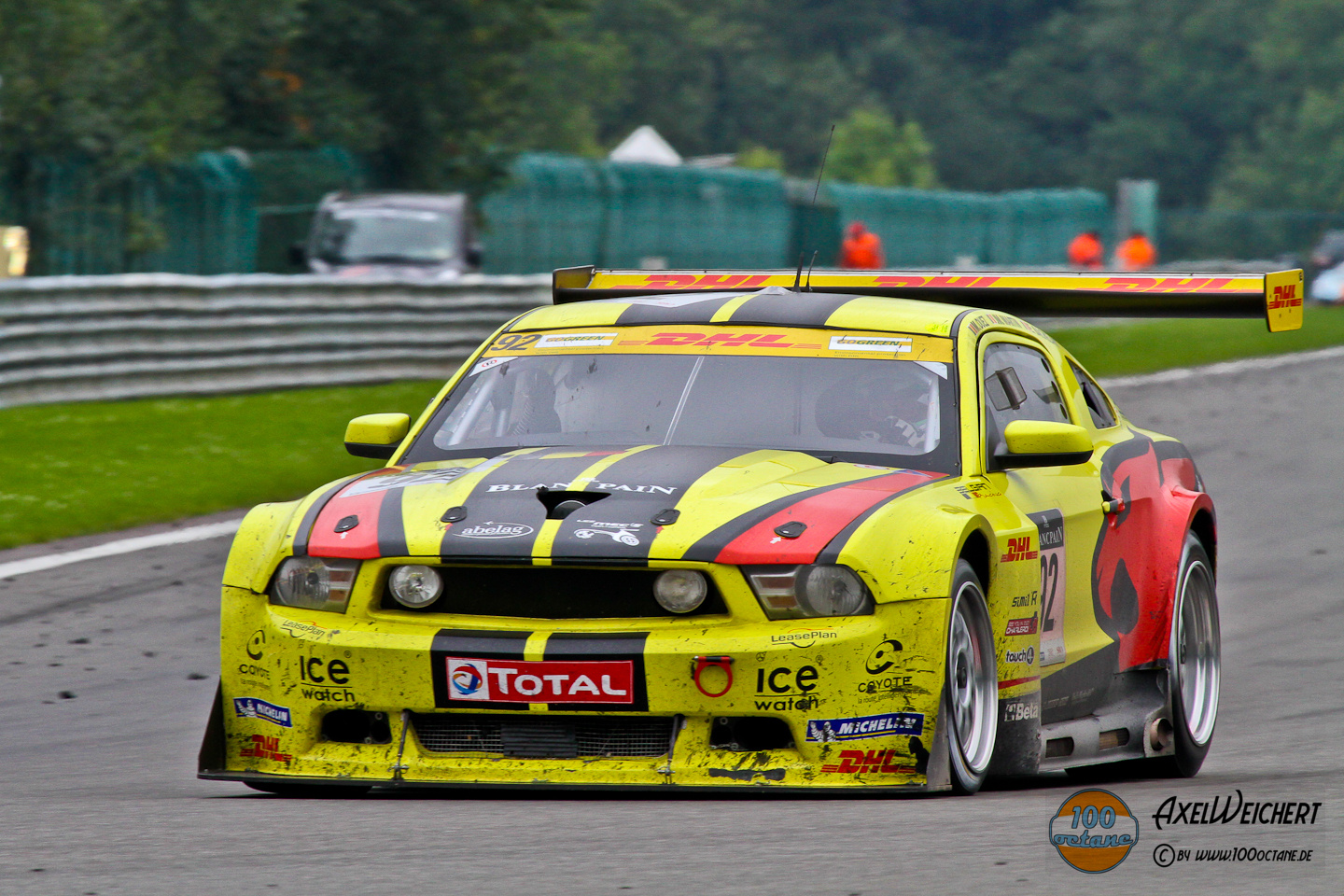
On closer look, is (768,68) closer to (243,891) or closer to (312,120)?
(312,120)

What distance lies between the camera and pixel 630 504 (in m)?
5.50

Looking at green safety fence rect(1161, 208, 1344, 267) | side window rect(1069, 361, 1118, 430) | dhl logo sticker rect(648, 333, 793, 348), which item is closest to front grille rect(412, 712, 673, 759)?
dhl logo sticker rect(648, 333, 793, 348)

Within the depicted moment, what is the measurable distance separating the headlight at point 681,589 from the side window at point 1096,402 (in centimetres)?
254

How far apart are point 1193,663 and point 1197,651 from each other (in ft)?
0.23

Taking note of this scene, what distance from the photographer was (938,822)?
4.89m

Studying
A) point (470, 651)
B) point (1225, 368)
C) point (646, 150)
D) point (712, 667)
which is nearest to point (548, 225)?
point (646, 150)

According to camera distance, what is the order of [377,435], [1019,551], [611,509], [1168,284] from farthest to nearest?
[1168,284] → [377,435] → [1019,551] → [611,509]

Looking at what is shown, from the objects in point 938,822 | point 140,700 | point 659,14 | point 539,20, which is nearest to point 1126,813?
point 938,822

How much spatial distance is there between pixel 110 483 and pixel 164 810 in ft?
26.8

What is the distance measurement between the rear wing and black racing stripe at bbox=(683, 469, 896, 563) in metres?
1.98

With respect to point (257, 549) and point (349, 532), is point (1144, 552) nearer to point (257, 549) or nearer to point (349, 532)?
point (349, 532)

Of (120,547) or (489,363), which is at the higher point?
(489,363)

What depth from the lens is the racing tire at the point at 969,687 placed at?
545cm

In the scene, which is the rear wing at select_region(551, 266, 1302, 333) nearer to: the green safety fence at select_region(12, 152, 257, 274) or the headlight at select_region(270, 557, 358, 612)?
the headlight at select_region(270, 557, 358, 612)
